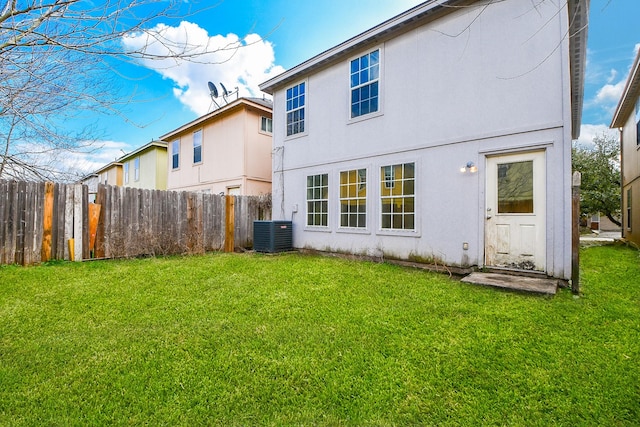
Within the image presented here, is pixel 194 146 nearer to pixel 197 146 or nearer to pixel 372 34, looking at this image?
pixel 197 146

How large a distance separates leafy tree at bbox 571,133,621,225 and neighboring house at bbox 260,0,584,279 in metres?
8.46

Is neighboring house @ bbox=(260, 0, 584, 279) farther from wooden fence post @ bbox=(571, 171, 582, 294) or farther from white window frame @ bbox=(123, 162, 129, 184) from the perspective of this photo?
white window frame @ bbox=(123, 162, 129, 184)

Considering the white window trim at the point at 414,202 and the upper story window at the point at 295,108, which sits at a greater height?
the upper story window at the point at 295,108

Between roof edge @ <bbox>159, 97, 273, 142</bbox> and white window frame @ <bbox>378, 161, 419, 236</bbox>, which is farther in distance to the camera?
roof edge @ <bbox>159, 97, 273, 142</bbox>

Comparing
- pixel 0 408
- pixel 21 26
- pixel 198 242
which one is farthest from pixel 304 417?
pixel 198 242

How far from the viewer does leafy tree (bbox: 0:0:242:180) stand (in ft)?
7.37

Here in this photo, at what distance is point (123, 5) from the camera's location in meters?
2.32

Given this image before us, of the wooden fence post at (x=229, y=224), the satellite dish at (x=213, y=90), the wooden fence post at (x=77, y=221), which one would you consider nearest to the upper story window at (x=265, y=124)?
the satellite dish at (x=213, y=90)

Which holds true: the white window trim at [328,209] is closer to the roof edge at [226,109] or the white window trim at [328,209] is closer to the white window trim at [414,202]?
the white window trim at [414,202]

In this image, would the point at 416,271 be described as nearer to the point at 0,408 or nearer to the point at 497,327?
the point at 497,327

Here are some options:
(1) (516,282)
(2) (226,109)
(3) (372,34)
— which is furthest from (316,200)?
(2) (226,109)

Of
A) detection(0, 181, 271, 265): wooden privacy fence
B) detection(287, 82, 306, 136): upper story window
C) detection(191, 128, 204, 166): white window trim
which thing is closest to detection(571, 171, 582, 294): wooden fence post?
detection(287, 82, 306, 136): upper story window

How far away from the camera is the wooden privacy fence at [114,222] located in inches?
234

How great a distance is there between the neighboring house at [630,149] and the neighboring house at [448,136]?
3.04 meters
